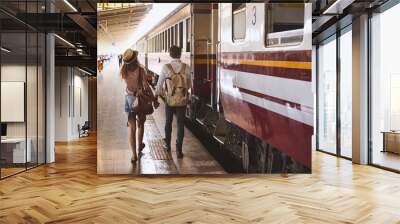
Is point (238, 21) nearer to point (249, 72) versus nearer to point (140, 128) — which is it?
point (249, 72)

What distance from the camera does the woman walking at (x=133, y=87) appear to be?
641 centimetres

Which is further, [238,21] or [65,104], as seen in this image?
[65,104]

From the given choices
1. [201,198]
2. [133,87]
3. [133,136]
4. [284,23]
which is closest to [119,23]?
[133,87]

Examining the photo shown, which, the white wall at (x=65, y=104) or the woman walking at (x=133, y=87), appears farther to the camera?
the white wall at (x=65, y=104)

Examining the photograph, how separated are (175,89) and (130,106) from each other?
0.79 meters

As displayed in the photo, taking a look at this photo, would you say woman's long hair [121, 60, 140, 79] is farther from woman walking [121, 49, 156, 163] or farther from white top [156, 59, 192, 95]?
white top [156, 59, 192, 95]

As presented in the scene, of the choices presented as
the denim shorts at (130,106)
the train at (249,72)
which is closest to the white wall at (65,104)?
the denim shorts at (130,106)

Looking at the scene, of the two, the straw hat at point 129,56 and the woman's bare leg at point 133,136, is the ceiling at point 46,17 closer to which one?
the straw hat at point 129,56

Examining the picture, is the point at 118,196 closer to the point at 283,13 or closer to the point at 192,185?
the point at 192,185

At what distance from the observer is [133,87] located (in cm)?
642

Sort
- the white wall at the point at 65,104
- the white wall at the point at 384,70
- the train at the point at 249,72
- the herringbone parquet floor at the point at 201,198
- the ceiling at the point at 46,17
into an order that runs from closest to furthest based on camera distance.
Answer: the herringbone parquet floor at the point at 201,198, the train at the point at 249,72, the ceiling at the point at 46,17, the white wall at the point at 384,70, the white wall at the point at 65,104

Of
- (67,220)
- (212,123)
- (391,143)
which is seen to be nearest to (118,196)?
(67,220)

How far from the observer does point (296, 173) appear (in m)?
6.27

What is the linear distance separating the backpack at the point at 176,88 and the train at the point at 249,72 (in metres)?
0.15
